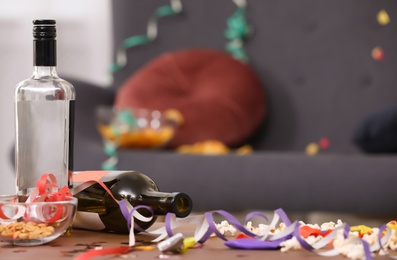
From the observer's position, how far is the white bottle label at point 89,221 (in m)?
1.09

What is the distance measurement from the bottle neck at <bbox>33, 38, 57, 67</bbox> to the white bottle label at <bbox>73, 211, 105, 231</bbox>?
0.70 ft

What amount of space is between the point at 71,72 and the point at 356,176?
201cm

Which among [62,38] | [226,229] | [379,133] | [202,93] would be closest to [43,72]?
[226,229]

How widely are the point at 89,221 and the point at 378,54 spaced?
2.05 metres

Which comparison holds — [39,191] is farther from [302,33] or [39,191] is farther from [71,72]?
[71,72]

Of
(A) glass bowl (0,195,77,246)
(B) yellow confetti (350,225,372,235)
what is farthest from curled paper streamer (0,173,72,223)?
(B) yellow confetti (350,225,372,235)

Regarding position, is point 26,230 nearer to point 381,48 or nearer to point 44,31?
point 44,31

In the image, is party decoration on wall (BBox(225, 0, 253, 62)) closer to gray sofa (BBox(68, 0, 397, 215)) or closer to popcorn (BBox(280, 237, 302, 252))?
gray sofa (BBox(68, 0, 397, 215))

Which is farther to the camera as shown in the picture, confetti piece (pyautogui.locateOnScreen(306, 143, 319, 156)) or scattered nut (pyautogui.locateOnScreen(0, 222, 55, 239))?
confetti piece (pyautogui.locateOnScreen(306, 143, 319, 156))

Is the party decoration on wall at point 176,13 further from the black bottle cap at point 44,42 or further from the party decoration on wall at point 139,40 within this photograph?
the black bottle cap at point 44,42

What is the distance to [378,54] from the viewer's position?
2.93 metres

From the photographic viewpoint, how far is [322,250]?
0.93 meters

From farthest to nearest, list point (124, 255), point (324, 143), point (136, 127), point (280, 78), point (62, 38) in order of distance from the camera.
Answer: point (62, 38) → point (280, 78) → point (324, 143) → point (136, 127) → point (124, 255)

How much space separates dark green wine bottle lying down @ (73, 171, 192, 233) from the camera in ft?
3.40
